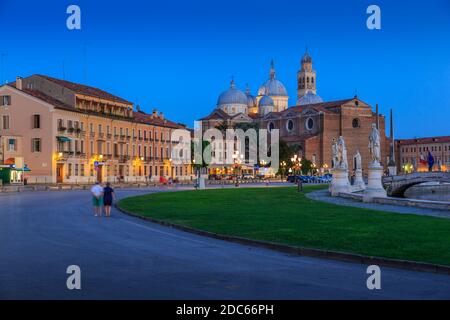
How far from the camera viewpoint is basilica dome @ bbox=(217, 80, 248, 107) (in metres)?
182

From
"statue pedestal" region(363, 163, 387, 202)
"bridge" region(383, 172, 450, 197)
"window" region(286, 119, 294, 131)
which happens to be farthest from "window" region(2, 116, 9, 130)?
"window" region(286, 119, 294, 131)

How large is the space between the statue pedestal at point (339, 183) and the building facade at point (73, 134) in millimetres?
37735

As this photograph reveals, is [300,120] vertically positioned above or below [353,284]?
above

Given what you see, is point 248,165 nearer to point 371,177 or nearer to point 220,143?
point 220,143

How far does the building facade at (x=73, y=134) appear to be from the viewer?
76.3 meters

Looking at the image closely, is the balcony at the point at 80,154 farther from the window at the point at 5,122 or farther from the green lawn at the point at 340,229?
the green lawn at the point at 340,229

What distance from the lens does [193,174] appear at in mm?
116625

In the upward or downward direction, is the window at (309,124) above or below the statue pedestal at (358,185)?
above

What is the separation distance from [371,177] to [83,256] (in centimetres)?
2915

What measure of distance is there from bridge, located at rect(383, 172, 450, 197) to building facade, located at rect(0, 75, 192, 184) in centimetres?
3563

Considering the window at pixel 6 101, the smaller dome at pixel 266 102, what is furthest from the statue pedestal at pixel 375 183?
the smaller dome at pixel 266 102

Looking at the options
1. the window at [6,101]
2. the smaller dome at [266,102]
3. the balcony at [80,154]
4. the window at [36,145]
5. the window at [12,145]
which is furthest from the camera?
the smaller dome at [266,102]

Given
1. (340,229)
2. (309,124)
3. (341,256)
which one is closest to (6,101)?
(340,229)

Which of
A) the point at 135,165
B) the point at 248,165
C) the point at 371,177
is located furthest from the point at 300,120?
the point at 371,177
